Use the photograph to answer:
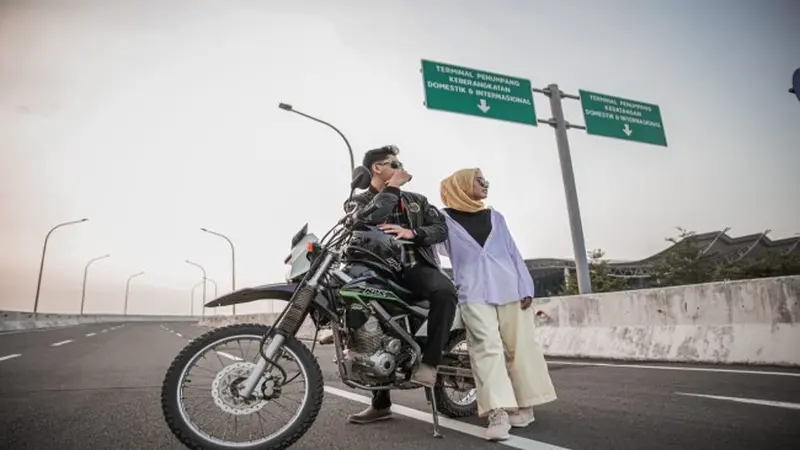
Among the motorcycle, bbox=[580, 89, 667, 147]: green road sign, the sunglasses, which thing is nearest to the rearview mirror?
the motorcycle

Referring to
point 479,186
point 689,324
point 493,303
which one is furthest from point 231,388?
point 689,324

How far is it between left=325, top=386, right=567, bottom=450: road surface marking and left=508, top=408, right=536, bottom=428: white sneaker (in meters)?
0.21

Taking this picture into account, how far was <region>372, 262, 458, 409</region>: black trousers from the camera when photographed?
9.59 feet

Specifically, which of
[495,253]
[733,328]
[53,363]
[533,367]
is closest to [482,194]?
[495,253]

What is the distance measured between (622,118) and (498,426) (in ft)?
34.7

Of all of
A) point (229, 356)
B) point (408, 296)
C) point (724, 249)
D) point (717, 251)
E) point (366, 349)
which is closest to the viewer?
point (229, 356)

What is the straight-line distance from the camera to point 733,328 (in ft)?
20.5

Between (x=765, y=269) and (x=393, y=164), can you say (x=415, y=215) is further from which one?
(x=765, y=269)

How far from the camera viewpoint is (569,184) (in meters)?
10.2

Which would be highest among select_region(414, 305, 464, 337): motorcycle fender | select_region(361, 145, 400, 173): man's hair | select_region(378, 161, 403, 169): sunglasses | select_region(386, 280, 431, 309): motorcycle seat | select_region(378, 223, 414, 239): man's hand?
select_region(361, 145, 400, 173): man's hair

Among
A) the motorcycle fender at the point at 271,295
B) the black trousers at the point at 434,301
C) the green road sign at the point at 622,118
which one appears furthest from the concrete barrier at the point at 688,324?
the motorcycle fender at the point at 271,295

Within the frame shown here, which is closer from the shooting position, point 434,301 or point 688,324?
point 434,301

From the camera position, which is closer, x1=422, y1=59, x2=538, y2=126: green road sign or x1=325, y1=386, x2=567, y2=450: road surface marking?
x1=325, y1=386, x2=567, y2=450: road surface marking

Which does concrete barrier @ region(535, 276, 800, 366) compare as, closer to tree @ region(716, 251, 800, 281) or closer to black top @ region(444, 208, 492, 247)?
black top @ region(444, 208, 492, 247)
